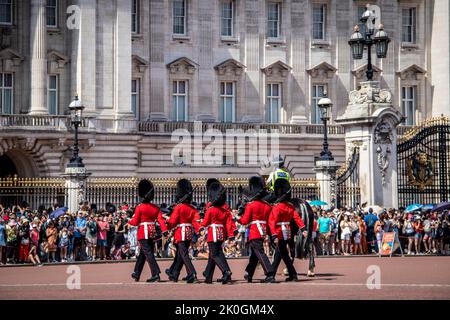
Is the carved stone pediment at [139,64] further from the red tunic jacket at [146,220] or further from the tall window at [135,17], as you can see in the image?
the red tunic jacket at [146,220]

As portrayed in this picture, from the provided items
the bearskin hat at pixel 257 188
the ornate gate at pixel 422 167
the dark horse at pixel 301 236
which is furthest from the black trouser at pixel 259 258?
the ornate gate at pixel 422 167

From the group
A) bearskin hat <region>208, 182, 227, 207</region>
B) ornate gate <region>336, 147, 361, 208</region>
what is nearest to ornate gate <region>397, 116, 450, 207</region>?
ornate gate <region>336, 147, 361, 208</region>

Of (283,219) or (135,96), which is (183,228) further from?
(135,96)

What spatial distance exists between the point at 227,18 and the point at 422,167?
21072 mm

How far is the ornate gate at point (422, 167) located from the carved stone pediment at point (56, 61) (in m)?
18.7

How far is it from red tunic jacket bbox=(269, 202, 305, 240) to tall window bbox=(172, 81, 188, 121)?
3378 cm

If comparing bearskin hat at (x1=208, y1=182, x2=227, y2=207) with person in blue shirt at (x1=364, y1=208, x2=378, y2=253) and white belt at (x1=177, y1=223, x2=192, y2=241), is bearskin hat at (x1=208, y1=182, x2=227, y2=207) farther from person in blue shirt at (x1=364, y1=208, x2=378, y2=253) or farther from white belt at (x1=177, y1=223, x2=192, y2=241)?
person in blue shirt at (x1=364, y1=208, x2=378, y2=253)

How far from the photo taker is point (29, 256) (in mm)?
34156

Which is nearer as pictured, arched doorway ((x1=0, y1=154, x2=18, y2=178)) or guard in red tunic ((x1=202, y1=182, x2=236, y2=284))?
guard in red tunic ((x1=202, y1=182, x2=236, y2=284))

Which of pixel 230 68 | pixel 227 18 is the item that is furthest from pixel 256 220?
pixel 227 18

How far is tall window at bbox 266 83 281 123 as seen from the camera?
61.7m

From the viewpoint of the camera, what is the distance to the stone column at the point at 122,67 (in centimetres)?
5531

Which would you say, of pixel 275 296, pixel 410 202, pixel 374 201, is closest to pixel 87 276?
pixel 275 296

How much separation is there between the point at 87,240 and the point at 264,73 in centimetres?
2693
